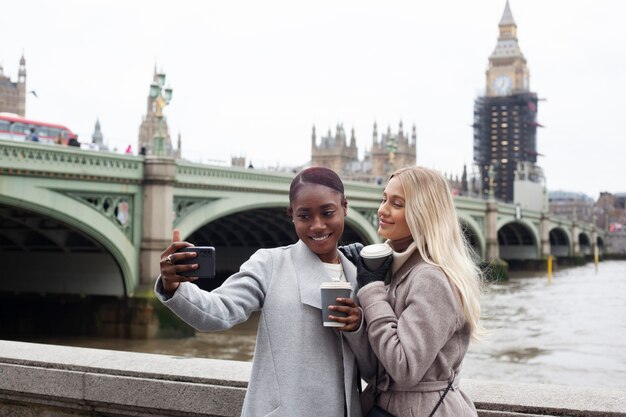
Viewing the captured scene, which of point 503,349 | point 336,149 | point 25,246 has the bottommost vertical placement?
point 503,349

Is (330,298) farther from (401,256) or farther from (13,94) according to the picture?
(13,94)

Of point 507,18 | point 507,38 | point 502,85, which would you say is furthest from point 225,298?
point 507,18

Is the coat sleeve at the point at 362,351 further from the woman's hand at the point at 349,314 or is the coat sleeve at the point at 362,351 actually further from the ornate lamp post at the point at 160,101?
the ornate lamp post at the point at 160,101

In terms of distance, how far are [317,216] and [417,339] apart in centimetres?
47

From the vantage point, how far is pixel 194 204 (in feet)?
62.0

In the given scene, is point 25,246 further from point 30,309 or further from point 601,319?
point 601,319

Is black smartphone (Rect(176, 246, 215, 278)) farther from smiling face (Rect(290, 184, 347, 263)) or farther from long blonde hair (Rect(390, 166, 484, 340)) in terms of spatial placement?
long blonde hair (Rect(390, 166, 484, 340))

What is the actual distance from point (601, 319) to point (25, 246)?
15.3 metres

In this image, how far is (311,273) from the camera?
223 centimetres

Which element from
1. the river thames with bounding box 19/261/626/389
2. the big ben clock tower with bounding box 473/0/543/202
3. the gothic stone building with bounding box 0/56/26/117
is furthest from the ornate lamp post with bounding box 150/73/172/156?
the big ben clock tower with bounding box 473/0/543/202

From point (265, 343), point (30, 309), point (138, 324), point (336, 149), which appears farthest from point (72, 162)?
point (336, 149)

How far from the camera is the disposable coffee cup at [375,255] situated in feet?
7.02

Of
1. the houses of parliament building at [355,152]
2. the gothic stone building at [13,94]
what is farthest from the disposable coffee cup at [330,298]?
the houses of parliament building at [355,152]

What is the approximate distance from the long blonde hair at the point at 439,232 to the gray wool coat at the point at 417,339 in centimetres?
3
